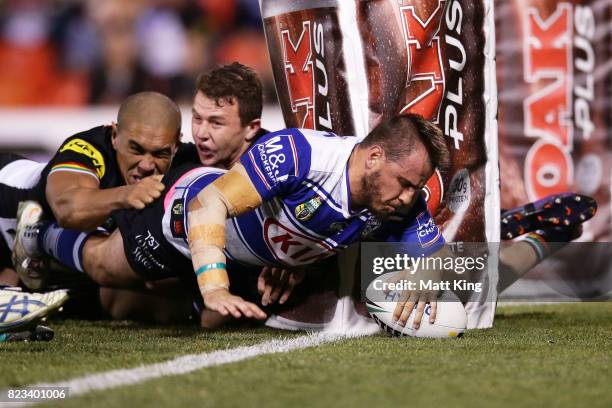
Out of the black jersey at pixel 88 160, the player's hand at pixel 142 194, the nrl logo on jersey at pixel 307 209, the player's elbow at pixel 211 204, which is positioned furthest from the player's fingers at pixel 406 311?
the black jersey at pixel 88 160

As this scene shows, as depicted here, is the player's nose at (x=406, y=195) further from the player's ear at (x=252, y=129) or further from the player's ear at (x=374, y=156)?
the player's ear at (x=252, y=129)

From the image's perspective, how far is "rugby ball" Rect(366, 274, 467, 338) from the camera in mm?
3783

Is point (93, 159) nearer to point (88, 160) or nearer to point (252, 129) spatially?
point (88, 160)

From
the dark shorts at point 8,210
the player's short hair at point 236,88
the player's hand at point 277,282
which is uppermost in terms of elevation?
the player's short hair at point 236,88

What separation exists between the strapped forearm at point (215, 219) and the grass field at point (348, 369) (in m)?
0.27

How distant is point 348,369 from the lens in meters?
2.84

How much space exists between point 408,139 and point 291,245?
0.68 meters

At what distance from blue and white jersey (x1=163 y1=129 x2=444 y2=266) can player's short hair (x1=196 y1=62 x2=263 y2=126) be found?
0.71 m

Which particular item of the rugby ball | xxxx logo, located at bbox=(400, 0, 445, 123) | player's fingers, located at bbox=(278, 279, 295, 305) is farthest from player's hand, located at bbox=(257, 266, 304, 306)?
xxxx logo, located at bbox=(400, 0, 445, 123)

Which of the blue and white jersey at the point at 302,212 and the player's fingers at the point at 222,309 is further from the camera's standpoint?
the blue and white jersey at the point at 302,212

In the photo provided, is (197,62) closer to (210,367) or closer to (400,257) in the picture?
(400,257)

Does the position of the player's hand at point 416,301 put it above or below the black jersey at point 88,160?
below

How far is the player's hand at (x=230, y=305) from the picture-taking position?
3004mm

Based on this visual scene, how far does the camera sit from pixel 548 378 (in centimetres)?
272
